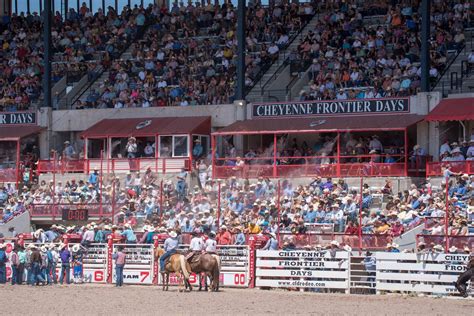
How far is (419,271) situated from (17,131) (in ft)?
79.2

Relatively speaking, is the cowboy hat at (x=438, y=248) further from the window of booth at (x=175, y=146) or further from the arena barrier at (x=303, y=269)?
the window of booth at (x=175, y=146)

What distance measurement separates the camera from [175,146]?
44750 mm

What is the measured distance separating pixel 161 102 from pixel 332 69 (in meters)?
7.26

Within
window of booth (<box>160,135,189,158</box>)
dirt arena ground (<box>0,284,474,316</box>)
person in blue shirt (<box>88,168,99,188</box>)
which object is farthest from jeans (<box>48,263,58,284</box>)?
window of booth (<box>160,135,189,158</box>)

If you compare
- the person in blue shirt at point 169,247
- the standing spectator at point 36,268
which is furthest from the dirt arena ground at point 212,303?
the standing spectator at point 36,268

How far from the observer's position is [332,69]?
42.8 meters

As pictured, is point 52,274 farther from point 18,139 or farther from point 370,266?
point 18,139

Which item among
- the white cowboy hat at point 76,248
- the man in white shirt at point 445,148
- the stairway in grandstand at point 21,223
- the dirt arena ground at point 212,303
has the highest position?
the man in white shirt at point 445,148

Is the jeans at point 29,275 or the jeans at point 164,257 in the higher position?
the jeans at point 164,257

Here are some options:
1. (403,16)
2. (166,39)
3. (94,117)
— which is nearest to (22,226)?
(94,117)

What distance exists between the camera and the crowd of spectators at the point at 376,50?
1604 inches

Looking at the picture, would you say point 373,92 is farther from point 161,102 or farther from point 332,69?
point 161,102

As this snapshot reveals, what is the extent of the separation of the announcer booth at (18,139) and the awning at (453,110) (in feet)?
53.4

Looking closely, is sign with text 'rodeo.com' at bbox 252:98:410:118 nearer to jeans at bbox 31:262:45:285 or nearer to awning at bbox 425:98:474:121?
awning at bbox 425:98:474:121
